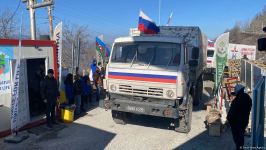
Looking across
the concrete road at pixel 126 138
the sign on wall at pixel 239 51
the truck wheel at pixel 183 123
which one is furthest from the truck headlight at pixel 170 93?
the sign on wall at pixel 239 51

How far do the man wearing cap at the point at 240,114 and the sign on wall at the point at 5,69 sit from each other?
636 cm

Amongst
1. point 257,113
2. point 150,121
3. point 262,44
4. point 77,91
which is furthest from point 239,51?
point 262,44

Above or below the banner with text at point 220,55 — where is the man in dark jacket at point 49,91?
below

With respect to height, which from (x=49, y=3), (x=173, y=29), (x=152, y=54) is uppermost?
(x=49, y=3)

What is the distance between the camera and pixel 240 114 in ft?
24.6

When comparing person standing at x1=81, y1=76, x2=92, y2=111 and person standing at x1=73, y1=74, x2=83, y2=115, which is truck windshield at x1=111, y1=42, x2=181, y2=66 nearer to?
person standing at x1=73, y1=74, x2=83, y2=115

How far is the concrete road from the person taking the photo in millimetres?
8484

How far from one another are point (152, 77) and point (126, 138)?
200 cm

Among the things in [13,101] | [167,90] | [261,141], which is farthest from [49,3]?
[261,141]

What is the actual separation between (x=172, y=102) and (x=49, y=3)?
962 cm

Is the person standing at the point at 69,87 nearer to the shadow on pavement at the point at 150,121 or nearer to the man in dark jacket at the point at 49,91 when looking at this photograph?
the man in dark jacket at the point at 49,91

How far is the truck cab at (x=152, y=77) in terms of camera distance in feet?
29.7

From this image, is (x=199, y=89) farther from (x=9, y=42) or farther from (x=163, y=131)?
(x=9, y=42)

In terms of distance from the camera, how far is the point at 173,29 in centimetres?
1316
